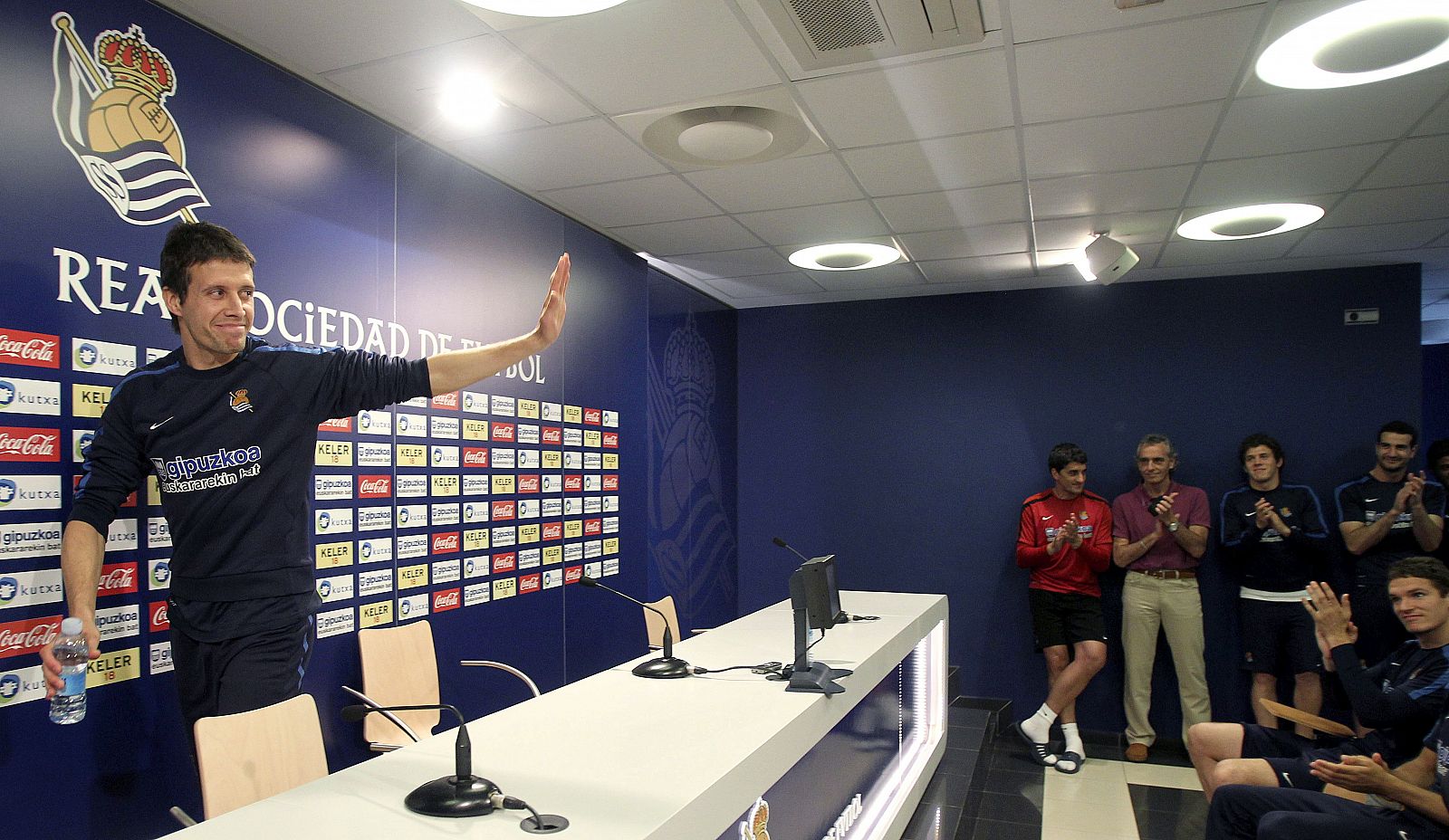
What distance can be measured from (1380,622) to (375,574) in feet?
17.1

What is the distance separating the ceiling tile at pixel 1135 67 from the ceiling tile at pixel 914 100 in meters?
0.10

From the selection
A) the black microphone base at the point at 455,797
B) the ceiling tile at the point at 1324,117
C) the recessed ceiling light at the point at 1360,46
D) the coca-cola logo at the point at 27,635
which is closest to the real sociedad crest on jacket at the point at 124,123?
the coca-cola logo at the point at 27,635

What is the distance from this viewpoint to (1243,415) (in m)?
5.45

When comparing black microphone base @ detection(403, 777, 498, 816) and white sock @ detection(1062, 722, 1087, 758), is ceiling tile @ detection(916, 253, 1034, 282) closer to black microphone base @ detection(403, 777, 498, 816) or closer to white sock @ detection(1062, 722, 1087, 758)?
white sock @ detection(1062, 722, 1087, 758)

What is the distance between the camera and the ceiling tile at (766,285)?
5.66 meters

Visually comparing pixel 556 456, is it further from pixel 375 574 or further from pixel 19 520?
pixel 19 520

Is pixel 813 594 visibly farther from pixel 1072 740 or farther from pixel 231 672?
pixel 1072 740

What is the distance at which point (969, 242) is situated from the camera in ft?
15.8

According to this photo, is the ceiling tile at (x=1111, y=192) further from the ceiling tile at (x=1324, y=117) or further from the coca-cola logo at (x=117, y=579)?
the coca-cola logo at (x=117, y=579)

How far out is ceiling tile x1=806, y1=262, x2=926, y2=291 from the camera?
17.9 feet

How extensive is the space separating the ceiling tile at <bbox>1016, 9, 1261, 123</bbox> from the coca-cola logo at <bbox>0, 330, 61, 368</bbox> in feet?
9.10

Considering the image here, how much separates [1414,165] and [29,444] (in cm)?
492

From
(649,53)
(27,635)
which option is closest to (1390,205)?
(649,53)

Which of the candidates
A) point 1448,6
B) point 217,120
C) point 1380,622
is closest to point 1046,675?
point 1380,622
